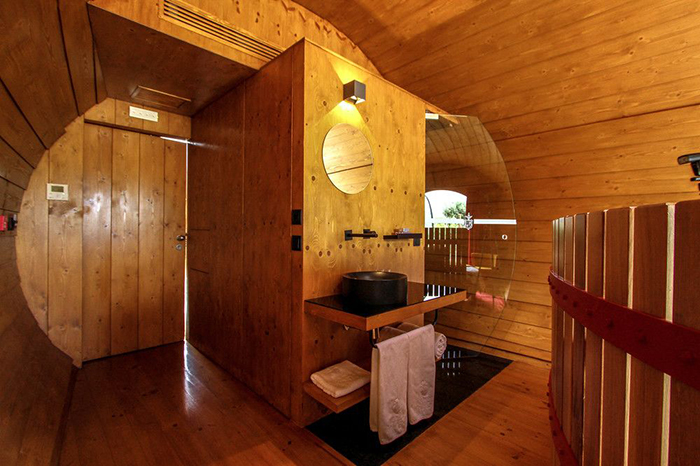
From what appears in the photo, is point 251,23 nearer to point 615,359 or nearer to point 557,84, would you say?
point 557,84

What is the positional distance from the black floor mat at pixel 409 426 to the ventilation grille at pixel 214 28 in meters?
2.52

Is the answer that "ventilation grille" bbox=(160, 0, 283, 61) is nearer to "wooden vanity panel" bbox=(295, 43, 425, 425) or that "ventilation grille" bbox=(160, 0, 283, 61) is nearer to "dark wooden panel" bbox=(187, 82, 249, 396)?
"dark wooden panel" bbox=(187, 82, 249, 396)

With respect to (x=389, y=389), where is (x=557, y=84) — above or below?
above

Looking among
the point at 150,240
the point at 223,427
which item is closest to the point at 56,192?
the point at 150,240

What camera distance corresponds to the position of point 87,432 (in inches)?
75.5

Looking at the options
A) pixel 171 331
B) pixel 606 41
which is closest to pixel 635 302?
pixel 606 41

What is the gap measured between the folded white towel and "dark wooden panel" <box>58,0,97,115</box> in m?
2.23

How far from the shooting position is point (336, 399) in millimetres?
1792

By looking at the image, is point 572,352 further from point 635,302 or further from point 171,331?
point 171,331

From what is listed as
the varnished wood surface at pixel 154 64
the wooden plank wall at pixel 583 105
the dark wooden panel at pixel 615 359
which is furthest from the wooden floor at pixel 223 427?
the varnished wood surface at pixel 154 64

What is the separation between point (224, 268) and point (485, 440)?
2230 mm

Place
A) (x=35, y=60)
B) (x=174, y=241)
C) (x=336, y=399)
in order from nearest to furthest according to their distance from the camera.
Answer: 1. (x=35, y=60)
2. (x=336, y=399)
3. (x=174, y=241)

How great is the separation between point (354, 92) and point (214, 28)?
3.26 ft

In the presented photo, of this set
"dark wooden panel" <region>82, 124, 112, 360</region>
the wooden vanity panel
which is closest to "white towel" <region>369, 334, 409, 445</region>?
the wooden vanity panel
